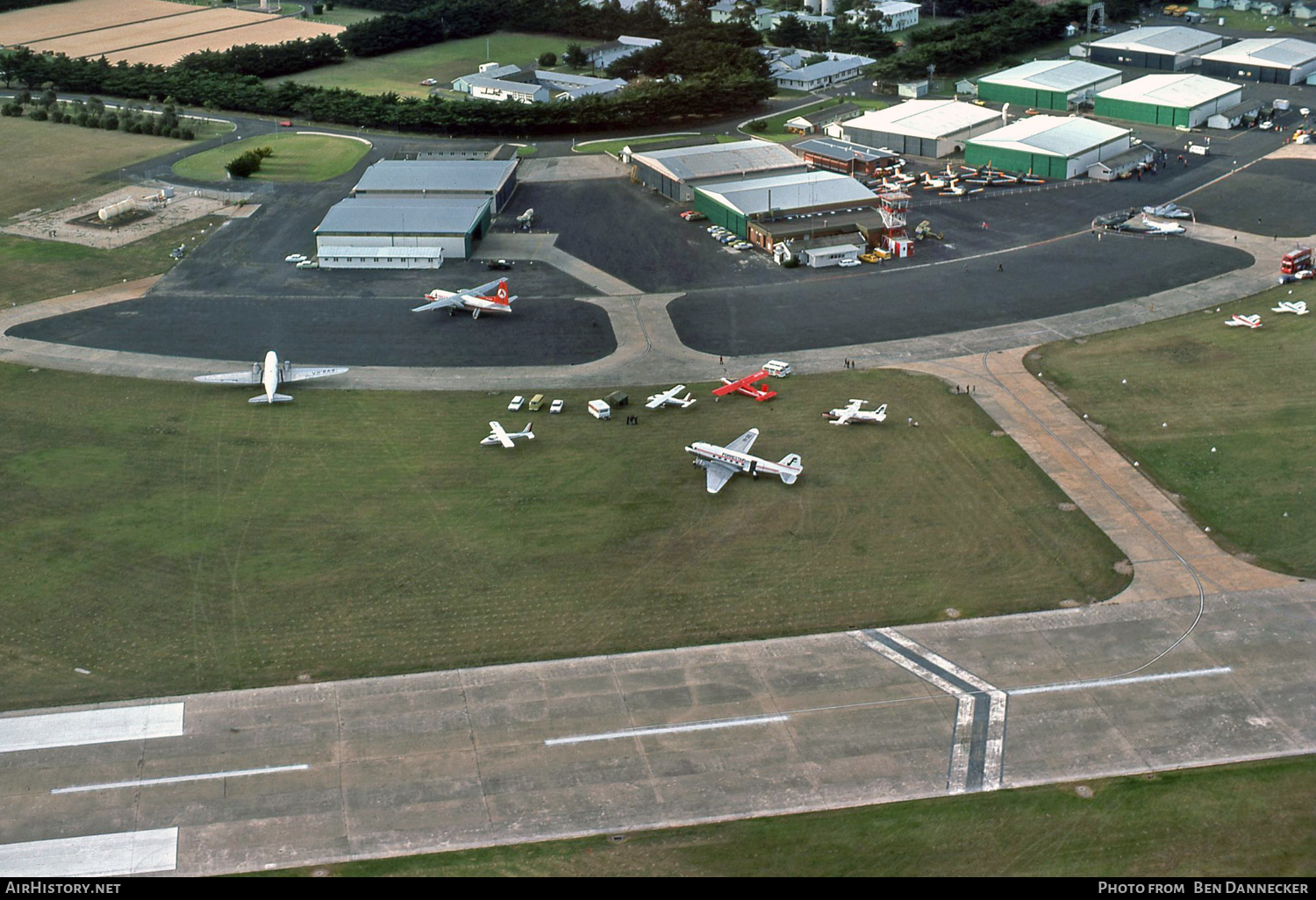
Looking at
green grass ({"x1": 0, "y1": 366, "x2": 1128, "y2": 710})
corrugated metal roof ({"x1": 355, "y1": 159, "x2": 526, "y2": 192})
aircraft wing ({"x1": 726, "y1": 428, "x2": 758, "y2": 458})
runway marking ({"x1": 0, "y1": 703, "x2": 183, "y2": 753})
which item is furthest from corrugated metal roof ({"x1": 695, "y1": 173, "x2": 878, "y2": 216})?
runway marking ({"x1": 0, "y1": 703, "x2": 183, "y2": 753})

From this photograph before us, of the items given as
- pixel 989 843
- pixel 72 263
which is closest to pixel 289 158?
pixel 72 263

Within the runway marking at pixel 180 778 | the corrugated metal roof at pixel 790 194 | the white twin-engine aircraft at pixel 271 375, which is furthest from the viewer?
the corrugated metal roof at pixel 790 194

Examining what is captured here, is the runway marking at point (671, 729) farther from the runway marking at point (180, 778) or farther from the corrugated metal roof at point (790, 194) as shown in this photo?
the corrugated metal roof at point (790, 194)

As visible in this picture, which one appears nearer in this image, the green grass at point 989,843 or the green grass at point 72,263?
the green grass at point 989,843

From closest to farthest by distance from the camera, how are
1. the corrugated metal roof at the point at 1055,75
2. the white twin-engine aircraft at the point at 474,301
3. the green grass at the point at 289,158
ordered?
the white twin-engine aircraft at the point at 474,301, the green grass at the point at 289,158, the corrugated metal roof at the point at 1055,75

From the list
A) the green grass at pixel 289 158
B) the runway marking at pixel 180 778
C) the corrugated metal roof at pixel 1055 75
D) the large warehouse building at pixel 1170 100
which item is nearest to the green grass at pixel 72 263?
the green grass at pixel 289 158

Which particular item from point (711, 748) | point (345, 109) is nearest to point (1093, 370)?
point (711, 748)

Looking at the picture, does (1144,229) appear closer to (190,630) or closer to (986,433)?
(986,433)
